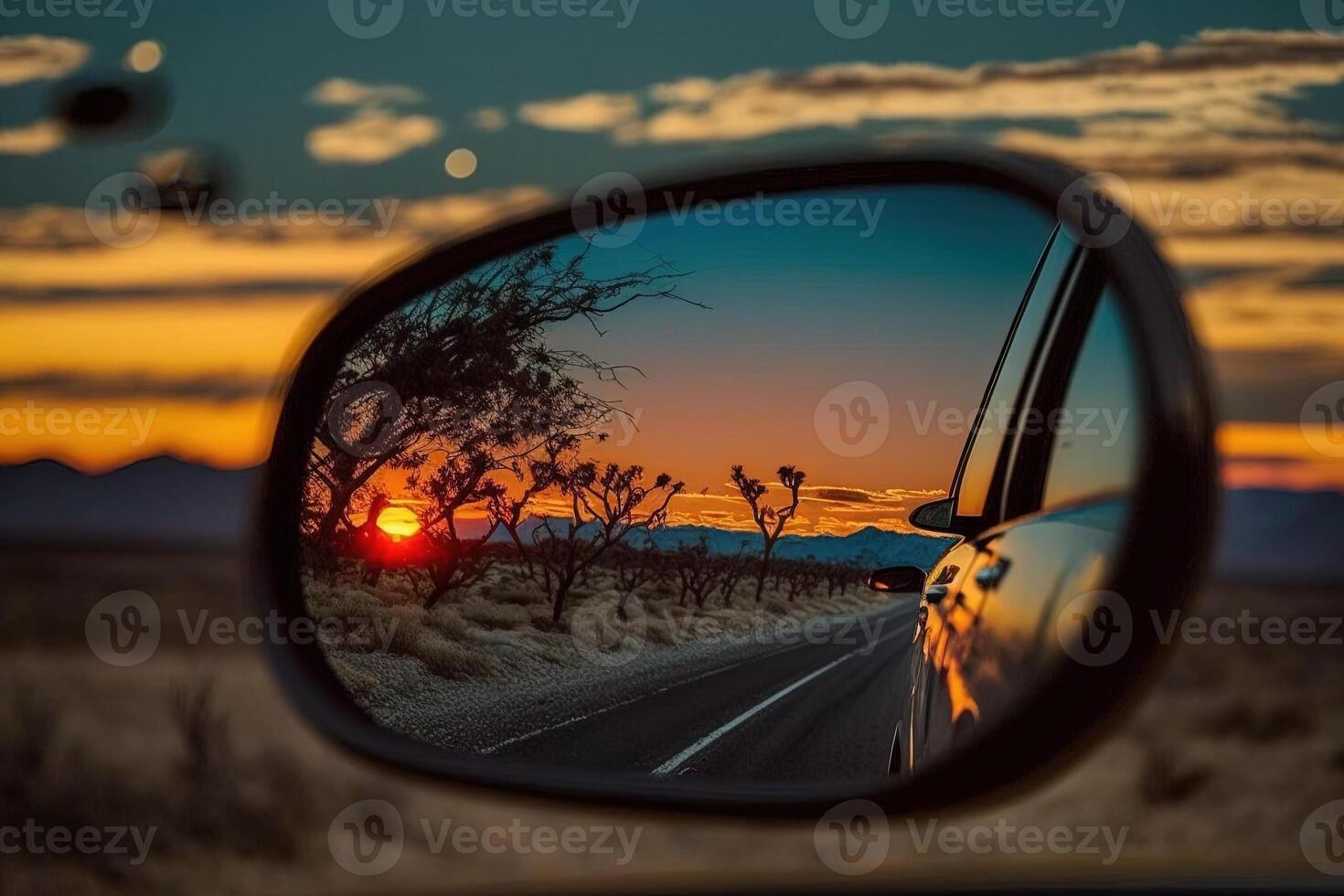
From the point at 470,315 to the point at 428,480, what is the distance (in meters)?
0.31

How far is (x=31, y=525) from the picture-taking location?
370 ft

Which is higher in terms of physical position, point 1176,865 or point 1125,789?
point 1176,865

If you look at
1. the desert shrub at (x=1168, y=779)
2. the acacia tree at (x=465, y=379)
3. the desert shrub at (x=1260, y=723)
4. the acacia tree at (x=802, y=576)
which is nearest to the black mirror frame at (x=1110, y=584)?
the acacia tree at (x=465, y=379)

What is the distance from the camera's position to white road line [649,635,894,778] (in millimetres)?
2342

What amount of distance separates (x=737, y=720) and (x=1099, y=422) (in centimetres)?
117

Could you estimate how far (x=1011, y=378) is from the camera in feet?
7.87

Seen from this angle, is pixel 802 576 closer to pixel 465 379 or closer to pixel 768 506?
pixel 768 506

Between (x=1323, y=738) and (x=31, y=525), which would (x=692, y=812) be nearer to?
(x=1323, y=738)

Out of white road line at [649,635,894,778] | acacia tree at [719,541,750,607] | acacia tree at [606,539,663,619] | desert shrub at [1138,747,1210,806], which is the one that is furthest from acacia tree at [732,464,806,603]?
desert shrub at [1138,747,1210,806]

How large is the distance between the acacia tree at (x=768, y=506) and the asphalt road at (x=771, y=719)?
233 mm

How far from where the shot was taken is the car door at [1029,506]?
1.78 metres

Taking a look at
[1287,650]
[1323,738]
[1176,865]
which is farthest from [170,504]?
[1176,865]

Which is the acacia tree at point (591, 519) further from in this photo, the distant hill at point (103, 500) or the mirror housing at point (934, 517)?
the distant hill at point (103, 500)

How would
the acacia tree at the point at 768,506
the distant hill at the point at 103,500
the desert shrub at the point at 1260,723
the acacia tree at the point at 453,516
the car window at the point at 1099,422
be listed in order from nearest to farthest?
the car window at the point at 1099,422, the acacia tree at the point at 768,506, the acacia tree at the point at 453,516, the desert shrub at the point at 1260,723, the distant hill at the point at 103,500
